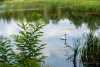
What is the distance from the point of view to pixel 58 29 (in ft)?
59.0

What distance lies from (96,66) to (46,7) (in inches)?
697

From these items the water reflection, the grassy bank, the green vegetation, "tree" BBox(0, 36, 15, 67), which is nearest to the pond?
the water reflection

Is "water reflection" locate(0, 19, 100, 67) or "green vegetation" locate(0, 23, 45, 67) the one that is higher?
"green vegetation" locate(0, 23, 45, 67)

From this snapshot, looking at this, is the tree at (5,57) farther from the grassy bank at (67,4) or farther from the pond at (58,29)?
the grassy bank at (67,4)

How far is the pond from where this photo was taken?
477 inches

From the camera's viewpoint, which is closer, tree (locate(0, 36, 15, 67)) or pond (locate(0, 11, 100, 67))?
tree (locate(0, 36, 15, 67))

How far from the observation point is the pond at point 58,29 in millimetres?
12109

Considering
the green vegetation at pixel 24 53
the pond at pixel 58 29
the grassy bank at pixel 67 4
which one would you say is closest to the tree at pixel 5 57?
the green vegetation at pixel 24 53

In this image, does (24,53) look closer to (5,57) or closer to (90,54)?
(5,57)

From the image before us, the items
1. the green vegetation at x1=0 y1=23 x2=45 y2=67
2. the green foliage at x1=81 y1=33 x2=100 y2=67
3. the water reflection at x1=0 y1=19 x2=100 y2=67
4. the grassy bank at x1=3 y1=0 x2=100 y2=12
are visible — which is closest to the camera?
the green vegetation at x1=0 y1=23 x2=45 y2=67

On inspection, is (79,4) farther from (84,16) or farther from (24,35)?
(24,35)

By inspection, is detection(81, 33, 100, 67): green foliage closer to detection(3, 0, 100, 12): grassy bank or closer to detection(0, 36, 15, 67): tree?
detection(0, 36, 15, 67): tree

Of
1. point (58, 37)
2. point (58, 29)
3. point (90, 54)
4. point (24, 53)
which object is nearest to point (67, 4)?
point (58, 29)

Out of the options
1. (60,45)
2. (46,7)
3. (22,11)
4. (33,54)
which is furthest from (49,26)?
(33,54)
